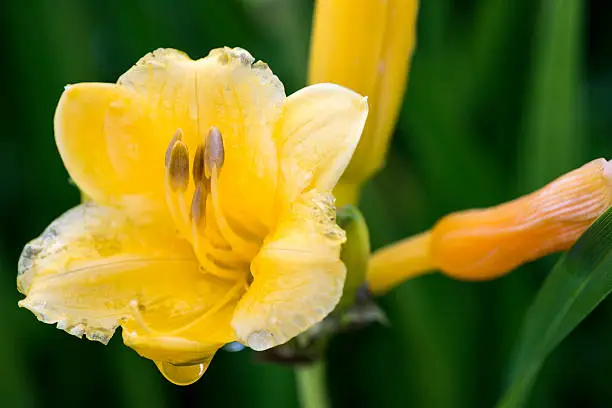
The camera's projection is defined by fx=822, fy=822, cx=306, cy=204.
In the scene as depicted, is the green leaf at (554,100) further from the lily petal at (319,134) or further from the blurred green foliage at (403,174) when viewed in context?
the lily petal at (319,134)

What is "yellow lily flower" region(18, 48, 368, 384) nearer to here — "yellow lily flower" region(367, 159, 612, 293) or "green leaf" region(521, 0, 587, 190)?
"yellow lily flower" region(367, 159, 612, 293)

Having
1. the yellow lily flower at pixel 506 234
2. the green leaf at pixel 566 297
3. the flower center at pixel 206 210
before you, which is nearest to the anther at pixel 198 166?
the flower center at pixel 206 210

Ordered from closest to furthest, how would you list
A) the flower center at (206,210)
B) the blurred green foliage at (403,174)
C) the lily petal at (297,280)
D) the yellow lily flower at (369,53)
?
the lily petal at (297,280)
the flower center at (206,210)
the yellow lily flower at (369,53)
the blurred green foliage at (403,174)

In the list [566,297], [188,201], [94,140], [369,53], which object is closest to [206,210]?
[188,201]

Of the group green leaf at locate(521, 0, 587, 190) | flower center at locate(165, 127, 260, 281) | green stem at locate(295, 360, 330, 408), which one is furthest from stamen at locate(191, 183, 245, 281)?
green leaf at locate(521, 0, 587, 190)

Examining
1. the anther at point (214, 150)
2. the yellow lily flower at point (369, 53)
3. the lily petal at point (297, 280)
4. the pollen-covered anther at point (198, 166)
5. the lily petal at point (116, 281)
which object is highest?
the yellow lily flower at point (369, 53)

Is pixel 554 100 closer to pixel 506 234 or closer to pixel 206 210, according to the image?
pixel 506 234
